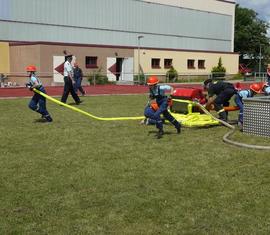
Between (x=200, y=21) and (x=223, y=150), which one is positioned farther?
(x=200, y=21)

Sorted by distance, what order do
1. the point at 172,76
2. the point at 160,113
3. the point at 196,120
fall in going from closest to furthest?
the point at 160,113 < the point at 196,120 < the point at 172,76

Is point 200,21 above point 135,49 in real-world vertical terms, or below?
above

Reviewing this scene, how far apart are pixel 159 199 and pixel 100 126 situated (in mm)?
6494

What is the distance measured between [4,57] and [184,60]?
65.7 ft

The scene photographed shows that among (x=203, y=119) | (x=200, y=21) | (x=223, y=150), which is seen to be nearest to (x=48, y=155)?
(x=223, y=150)

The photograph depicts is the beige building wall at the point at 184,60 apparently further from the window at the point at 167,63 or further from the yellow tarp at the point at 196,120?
the yellow tarp at the point at 196,120

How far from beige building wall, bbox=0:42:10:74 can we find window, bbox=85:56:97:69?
6.50m

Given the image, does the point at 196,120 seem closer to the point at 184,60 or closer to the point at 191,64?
the point at 184,60

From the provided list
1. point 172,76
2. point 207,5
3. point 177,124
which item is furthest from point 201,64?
point 177,124

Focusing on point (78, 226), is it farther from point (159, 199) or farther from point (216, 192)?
point (216, 192)

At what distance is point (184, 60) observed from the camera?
52094 mm

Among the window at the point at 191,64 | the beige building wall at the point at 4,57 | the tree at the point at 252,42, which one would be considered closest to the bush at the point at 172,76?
the window at the point at 191,64

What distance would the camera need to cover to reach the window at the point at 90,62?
138ft

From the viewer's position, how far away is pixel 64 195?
6227mm
